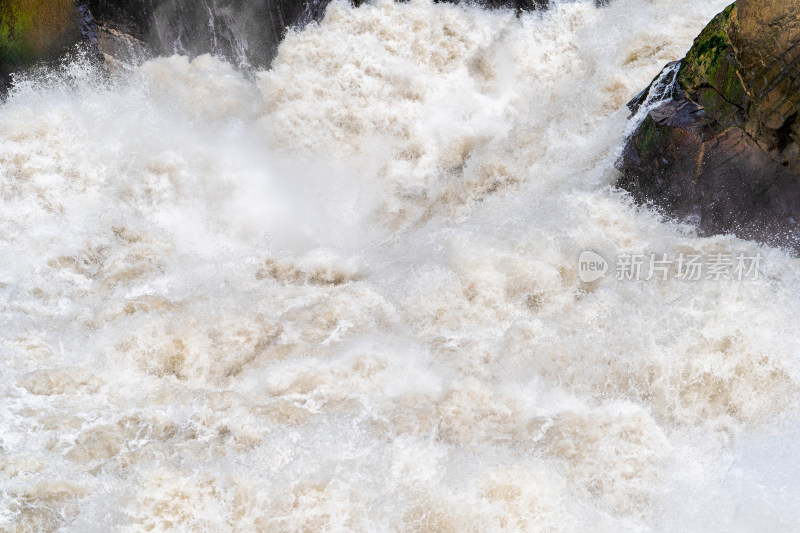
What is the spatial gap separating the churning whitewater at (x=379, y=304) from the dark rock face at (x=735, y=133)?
0.71ft

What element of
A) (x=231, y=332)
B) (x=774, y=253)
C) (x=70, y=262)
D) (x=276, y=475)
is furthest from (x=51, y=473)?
(x=774, y=253)

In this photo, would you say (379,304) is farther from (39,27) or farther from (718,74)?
(39,27)

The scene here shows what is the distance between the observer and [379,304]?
446 centimetres

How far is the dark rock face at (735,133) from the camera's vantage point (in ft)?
13.7

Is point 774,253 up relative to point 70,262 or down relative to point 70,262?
down

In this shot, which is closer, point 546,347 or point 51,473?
point 51,473

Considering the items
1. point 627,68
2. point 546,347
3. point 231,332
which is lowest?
point 546,347

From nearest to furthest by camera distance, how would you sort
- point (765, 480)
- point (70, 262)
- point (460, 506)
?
1. point (460, 506)
2. point (765, 480)
3. point (70, 262)

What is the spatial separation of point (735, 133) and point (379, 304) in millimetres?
2688

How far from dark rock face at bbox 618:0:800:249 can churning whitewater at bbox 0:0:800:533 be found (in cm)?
22

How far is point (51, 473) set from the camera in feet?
9.60

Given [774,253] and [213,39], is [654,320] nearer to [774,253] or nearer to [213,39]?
[774,253]

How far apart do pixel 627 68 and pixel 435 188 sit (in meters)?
2.12

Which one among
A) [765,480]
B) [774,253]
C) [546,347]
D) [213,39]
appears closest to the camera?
[765,480]
